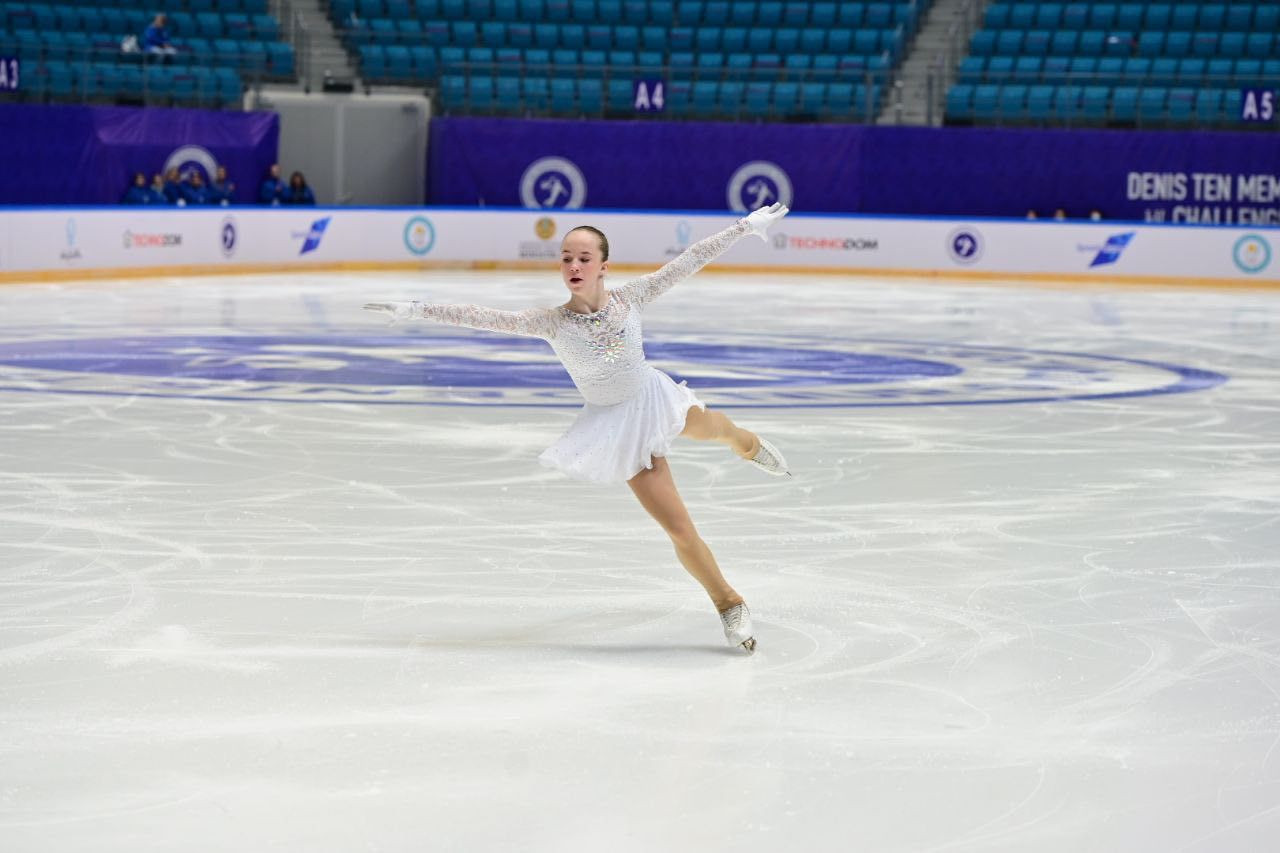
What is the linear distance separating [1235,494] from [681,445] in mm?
2731

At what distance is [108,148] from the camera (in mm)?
23453

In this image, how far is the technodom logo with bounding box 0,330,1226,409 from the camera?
11.2 meters

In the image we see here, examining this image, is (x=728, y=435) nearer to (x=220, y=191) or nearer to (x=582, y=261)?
(x=582, y=261)

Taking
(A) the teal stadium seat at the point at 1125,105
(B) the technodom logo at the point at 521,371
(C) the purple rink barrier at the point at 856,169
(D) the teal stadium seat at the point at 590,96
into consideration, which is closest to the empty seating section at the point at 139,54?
(C) the purple rink barrier at the point at 856,169

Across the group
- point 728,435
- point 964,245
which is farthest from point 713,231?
point 728,435

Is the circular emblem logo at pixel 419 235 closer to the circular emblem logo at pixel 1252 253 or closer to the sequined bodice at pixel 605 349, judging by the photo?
the circular emblem logo at pixel 1252 253

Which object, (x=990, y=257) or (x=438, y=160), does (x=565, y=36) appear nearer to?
(x=438, y=160)

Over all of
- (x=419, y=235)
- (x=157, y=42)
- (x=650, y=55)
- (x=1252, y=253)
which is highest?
(x=650, y=55)

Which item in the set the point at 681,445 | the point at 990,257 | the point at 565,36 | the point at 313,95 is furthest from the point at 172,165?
the point at 681,445

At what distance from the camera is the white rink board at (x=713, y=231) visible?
77.2ft

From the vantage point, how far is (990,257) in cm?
2569

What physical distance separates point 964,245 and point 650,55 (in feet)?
18.7

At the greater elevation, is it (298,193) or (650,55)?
(650,55)

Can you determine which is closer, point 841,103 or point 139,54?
point 139,54
